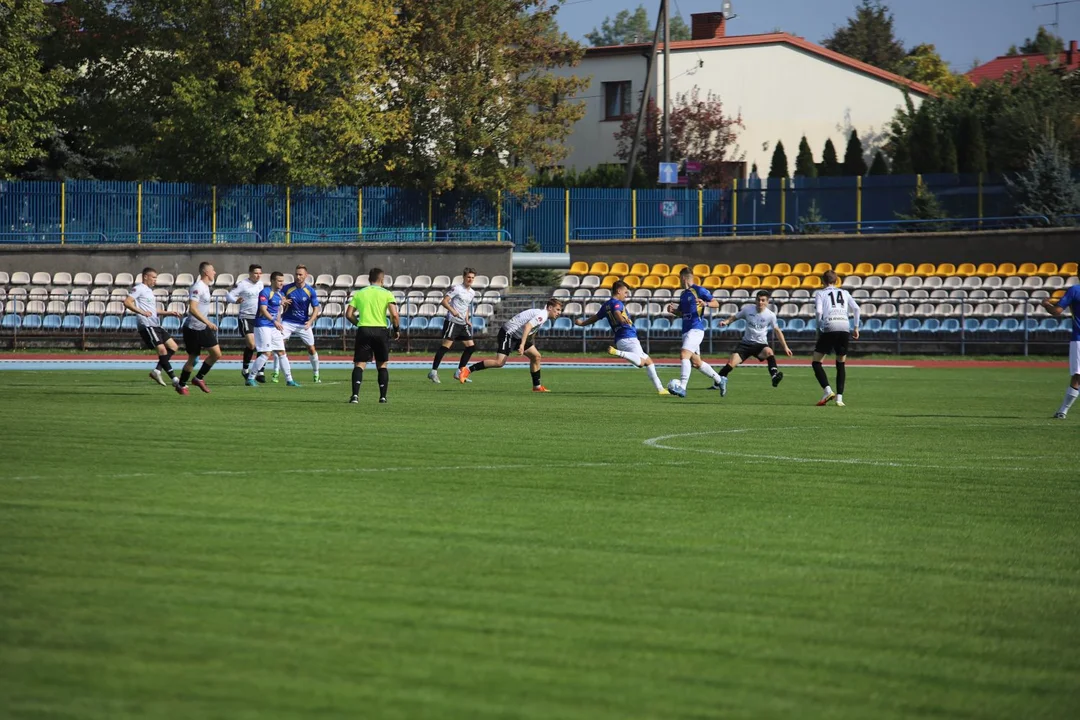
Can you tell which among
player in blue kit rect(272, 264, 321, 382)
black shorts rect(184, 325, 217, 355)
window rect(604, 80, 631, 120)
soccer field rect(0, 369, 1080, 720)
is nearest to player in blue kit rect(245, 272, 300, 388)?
player in blue kit rect(272, 264, 321, 382)

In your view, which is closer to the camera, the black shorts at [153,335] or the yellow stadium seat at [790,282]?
the black shorts at [153,335]

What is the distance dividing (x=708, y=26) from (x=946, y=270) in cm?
2650

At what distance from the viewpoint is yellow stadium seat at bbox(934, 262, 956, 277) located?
39375mm

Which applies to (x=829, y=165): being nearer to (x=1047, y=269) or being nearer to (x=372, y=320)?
(x=1047, y=269)

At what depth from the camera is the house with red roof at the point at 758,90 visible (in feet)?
193

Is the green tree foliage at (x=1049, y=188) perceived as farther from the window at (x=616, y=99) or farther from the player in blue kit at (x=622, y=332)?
the player in blue kit at (x=622, y=332)

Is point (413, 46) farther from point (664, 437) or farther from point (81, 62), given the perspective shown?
point (664, 437)

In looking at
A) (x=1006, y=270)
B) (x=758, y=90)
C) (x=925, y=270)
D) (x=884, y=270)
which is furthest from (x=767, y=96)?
(x=1006, y=270)

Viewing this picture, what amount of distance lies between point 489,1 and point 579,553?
42593 millimetres

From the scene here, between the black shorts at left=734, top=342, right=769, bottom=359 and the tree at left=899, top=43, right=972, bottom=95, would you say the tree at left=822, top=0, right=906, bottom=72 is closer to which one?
the tree at left=899, top=43, right=972, bottom=95

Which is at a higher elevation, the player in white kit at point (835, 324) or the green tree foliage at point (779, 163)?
the green tree foliage at point (779, 163)

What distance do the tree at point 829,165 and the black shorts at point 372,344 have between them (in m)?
36.6

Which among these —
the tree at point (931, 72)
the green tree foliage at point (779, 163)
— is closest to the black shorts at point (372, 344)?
the green tree foliage at point (779, 163)

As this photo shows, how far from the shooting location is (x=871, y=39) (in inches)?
3804
